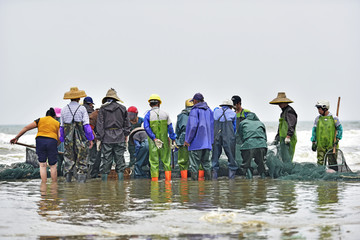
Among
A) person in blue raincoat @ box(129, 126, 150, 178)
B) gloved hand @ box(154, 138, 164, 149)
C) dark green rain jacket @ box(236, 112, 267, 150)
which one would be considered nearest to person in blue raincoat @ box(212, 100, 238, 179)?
dark green rain jacket @ box(236, 112, 267, 150)

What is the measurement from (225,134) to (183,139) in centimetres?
93

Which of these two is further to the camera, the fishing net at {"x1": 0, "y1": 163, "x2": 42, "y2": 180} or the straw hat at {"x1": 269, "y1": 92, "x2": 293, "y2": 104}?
the fishing net at {"x1": 0, "y1": 163, "x2": 42, "y2": 180}

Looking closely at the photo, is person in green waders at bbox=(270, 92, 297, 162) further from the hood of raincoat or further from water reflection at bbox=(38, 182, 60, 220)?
water reflection at bbox=(38, 182, 60, 220)

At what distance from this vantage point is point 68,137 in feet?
37.6

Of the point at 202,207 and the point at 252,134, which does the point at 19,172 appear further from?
the point at 202,207

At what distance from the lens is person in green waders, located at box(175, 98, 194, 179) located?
12.3 meters

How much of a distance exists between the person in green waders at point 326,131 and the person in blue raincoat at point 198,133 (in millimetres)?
2271

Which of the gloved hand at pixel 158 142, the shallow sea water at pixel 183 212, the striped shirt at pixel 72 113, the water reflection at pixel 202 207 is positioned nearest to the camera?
the shallow sea water at pixel 183 212

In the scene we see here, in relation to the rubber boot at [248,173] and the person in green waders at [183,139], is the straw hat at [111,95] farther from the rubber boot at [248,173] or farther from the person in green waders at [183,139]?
the rubber boot at [248,173]

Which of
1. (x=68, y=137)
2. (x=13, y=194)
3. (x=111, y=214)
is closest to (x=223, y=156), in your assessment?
(x=68, y=137)

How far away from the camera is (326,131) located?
12242 millimetres

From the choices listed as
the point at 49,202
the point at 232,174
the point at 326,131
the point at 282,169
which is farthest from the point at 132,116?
the point at 49,202

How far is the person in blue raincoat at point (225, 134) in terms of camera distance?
12195 mm

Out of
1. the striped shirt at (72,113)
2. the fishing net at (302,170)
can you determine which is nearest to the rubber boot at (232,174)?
the fishing net at (302,170)
